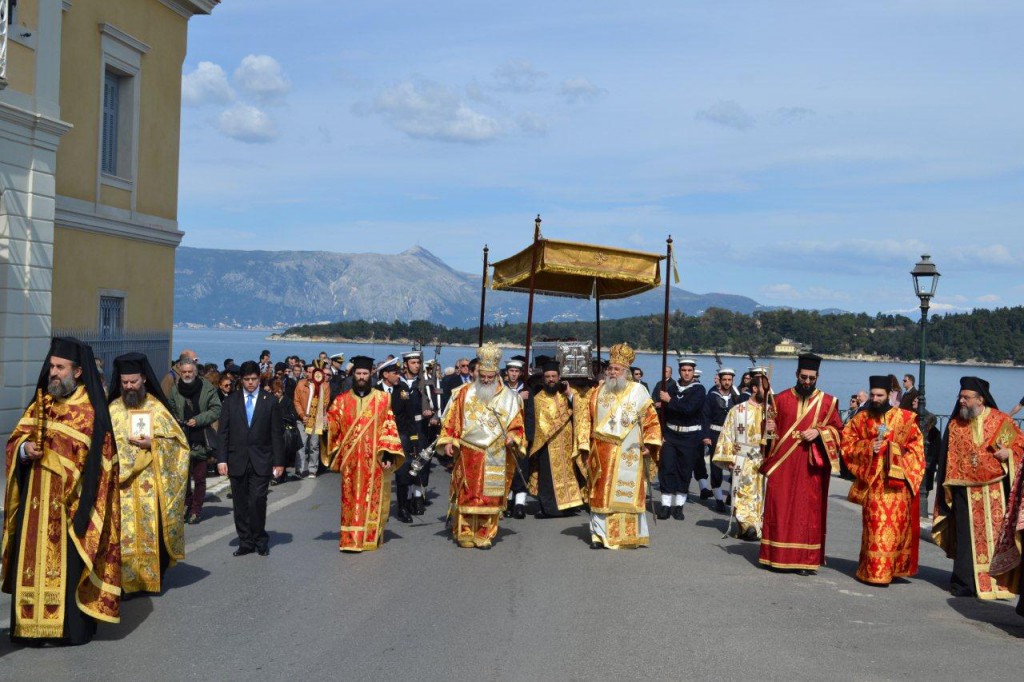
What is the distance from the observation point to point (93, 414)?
23.1 feet

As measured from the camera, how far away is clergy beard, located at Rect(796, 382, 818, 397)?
10008 mm

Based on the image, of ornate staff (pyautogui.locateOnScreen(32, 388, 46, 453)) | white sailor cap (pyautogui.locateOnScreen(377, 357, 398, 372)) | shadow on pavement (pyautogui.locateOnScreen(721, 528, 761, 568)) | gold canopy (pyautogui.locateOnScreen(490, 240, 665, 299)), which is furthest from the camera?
gold canopy (pyautogui.locateOnScreen(490, 240, 665, 299))

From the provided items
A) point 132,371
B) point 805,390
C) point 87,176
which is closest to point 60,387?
point 132,371

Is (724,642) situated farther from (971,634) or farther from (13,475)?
(13,475)

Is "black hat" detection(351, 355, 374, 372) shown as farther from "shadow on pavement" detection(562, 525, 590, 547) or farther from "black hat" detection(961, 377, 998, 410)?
"black hat" detection(961, 377, 998, 410)

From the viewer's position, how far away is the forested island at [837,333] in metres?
45.6

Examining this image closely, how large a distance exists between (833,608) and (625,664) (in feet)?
8.59

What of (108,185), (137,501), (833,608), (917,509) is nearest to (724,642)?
(833,608)

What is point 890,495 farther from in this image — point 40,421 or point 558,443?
point 40,421

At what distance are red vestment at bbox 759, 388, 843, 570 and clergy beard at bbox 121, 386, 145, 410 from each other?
5.59 metres

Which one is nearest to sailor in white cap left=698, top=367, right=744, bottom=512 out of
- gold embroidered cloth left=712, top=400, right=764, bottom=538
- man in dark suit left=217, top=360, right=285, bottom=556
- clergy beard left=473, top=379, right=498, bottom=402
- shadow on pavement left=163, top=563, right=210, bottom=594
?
gold embroidered cloth left=712, top=400, right=764, bottom=538

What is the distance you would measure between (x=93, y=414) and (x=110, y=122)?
14358 millimetres

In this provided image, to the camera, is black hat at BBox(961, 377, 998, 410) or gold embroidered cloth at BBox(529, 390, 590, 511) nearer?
black hat at BBox(961, 377, 998, 410)

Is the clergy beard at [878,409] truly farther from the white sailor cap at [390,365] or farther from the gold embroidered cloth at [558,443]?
the white sailor cap at [390,365]
